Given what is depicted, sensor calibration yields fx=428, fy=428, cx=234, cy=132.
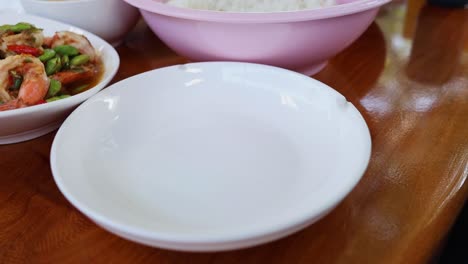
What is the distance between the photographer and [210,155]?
2.09 feet

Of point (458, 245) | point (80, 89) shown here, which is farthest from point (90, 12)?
point (458, 245)

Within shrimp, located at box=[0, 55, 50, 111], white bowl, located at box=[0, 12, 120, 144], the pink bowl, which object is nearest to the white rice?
the pink bowl

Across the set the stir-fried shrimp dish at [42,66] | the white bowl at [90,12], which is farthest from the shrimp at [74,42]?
the white bowl at [90,12]

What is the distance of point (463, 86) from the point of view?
0.86 metres

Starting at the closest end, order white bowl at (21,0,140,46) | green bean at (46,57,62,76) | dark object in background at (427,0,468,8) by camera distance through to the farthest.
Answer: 1. green bean at (46,57,62,76)
2. white bowl at (21,0,140,46)
3. dark object in background at (427,0,468,8)

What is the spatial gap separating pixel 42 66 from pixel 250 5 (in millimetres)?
420

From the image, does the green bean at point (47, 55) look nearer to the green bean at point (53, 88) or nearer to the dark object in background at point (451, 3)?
the green bean at point (53, 88)

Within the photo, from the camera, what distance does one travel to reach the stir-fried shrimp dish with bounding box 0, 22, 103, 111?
0.70 m

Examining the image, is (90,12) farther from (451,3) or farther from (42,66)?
(451,3)

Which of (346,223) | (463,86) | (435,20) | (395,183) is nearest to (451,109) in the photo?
(463,86)

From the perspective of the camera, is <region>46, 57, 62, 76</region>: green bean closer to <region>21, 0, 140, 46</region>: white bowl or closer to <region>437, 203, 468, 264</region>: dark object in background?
<region>21, 0, 140, 46</region>: white bowl

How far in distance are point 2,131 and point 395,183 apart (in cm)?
61

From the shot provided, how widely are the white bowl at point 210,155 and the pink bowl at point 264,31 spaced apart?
2.2 inches

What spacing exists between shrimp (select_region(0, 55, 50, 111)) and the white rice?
1.01 ft
